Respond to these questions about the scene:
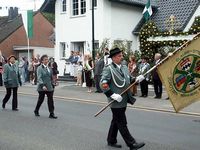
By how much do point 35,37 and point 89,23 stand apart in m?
17.1

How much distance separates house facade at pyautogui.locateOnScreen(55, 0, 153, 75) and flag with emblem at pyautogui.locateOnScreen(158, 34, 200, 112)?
Answer: 19.2m

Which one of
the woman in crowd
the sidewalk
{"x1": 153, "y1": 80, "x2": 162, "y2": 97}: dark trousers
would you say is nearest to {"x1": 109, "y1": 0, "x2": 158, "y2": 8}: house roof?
the woman in crowd

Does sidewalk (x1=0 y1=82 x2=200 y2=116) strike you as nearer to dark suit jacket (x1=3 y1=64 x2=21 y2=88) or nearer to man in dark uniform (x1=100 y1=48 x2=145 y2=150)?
dark suit jacket (x1=3 y1=64 x2=21 y2=88)

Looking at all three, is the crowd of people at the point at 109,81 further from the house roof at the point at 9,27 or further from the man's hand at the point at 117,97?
the house roof at the point at 9,27

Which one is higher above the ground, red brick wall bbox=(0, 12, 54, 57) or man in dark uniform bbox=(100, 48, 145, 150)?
red brick wall bbox=(0, 12, 54, 57)

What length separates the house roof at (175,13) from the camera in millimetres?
27203

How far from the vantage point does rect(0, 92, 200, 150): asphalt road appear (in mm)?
8836

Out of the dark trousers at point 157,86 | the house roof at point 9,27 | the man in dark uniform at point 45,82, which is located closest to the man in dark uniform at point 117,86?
the man in dark uniform at point 45,82

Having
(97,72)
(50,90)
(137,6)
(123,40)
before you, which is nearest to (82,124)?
(50,90)

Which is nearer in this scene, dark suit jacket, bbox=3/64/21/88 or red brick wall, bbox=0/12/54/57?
dark suit jacket, bbox=3/64/21/88

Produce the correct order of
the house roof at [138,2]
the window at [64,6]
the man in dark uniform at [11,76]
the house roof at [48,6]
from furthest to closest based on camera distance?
the house roof at [48,6]
the window at [64,6]
the house roof at [138,2]
the man in dark uniform at [11,76]

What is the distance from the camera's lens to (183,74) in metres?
8.41

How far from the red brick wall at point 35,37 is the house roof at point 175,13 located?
16.7 metres

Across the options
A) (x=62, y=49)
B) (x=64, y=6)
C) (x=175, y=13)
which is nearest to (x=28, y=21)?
(x=64, y=6)
